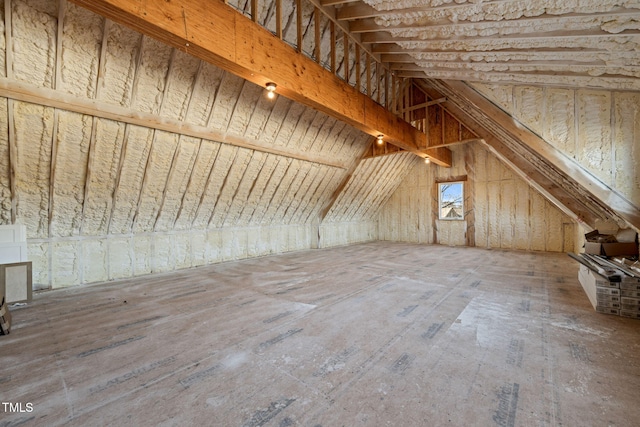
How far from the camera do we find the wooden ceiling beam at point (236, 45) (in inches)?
79.5

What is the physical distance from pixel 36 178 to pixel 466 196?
395 inches

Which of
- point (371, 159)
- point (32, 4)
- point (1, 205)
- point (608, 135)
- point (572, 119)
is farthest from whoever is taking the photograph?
point (371, 159)

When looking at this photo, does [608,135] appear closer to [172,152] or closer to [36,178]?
[172,152]

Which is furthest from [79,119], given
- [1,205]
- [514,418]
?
[514,418]

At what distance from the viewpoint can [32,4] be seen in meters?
2.53

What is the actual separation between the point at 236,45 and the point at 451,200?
8603mm

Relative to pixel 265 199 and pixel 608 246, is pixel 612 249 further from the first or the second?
pixel 265 199

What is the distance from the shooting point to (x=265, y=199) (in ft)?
20.8

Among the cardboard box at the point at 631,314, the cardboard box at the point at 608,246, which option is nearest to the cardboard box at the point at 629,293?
the cardboard box at the point at 631,314

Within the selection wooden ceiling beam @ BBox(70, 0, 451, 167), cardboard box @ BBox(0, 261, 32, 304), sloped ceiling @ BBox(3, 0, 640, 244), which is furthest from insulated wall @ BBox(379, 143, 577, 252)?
cardboard box @ BBox(0, 261, 32, 304)

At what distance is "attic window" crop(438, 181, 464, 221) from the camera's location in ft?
29.7

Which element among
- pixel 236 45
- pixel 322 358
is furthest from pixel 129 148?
pixel 322 358

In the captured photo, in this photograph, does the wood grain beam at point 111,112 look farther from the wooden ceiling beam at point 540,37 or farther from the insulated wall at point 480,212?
the insulated wall at point 480,212

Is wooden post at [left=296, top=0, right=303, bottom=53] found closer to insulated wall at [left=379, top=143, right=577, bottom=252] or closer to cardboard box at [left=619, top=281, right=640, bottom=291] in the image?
cardboard box at [left=619, top=281, right=640, bottom=291]
